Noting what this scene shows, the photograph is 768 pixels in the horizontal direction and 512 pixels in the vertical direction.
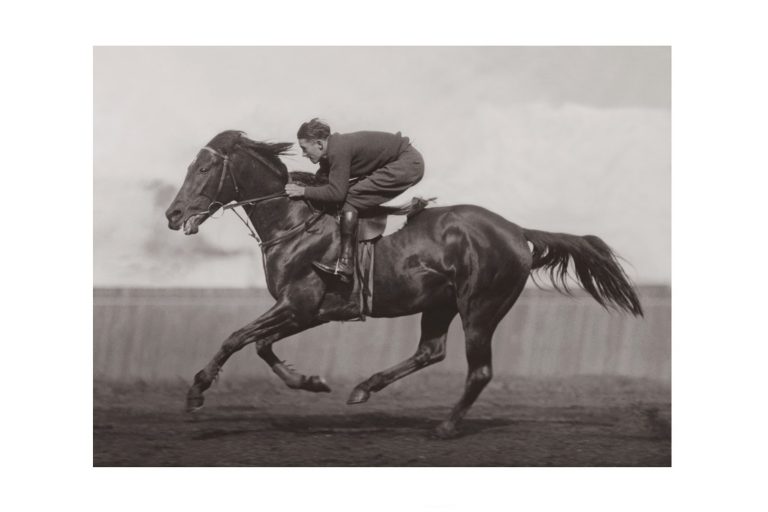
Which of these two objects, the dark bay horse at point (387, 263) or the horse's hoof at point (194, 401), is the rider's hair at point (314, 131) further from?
the horse's hoof at point (194, 401)

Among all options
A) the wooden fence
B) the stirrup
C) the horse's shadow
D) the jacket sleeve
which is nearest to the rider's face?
the jacket sleeve

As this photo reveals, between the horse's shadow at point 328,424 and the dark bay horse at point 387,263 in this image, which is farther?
the horse's shadow at point 328,424

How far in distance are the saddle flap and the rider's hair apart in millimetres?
691

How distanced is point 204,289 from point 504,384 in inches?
93.2

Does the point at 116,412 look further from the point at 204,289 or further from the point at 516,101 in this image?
the point at 516,101

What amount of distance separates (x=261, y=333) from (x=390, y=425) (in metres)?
1.17

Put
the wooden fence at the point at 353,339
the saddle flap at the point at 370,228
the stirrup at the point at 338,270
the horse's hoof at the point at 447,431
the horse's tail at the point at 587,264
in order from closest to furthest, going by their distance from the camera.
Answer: the stirrup at the point at 338,270
the saddle flap at the point at 370,228
the horse's hoof at the point at 447,431
the horse's tail at the point at 587,264
the wooden fence at the point at 353,339

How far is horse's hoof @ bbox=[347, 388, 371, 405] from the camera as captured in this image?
6.41 meters

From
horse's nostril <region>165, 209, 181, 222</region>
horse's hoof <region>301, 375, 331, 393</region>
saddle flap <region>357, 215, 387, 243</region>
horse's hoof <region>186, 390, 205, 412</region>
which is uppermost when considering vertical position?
horse's nostril <region>165, 209, 181, 222</region>

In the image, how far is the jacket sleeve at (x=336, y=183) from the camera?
6.15 meters

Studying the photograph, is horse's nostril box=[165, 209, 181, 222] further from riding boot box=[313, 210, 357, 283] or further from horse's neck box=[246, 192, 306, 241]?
riding boot box=[313, 210, 357, 283]

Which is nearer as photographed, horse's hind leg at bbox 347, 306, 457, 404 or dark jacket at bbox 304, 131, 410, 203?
dark jacket at bbox 304, 131, 410, 203

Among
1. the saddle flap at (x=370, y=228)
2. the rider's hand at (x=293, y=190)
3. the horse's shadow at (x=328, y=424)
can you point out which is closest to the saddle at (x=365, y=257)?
the saddle flap at (x=370, y=228)

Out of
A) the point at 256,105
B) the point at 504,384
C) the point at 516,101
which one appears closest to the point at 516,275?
the point at 504,384
